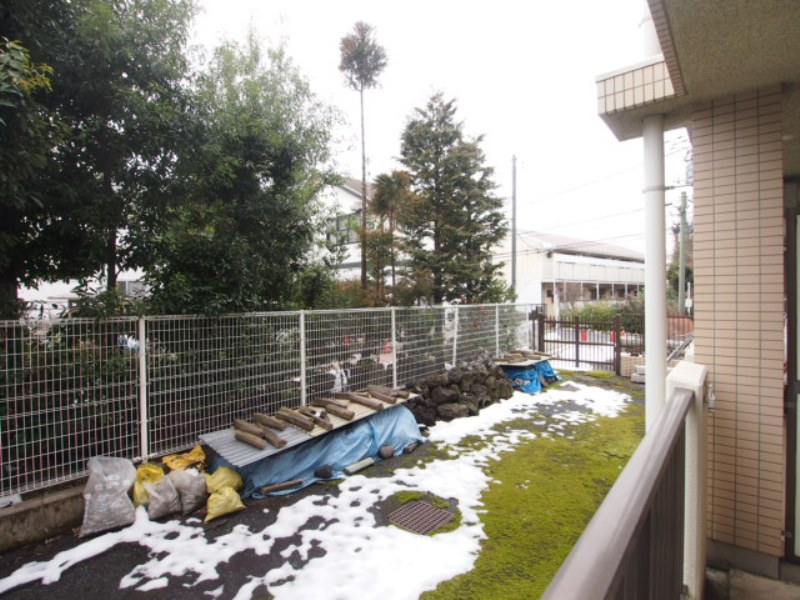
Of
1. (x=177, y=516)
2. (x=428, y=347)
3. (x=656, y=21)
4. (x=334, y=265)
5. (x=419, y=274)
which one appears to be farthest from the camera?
(x=419, y=274)

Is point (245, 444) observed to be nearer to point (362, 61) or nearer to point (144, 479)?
point (144, 479)

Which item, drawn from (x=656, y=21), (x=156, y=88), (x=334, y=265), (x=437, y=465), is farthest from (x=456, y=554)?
(x=334, y=265)

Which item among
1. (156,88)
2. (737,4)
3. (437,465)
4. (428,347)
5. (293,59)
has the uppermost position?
(293,59)

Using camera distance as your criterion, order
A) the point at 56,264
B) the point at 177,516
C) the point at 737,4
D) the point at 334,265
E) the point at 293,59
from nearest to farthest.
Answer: the point at 737,4
the point at 177,516
the point at 56,264
the point at 293,59
the point at 334,265

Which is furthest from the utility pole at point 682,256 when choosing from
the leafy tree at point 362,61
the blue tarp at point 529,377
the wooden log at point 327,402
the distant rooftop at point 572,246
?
the wooden log at point 327,402

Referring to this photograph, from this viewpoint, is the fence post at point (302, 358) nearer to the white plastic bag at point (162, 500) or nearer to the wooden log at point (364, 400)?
the wooden log at point (364, 400)

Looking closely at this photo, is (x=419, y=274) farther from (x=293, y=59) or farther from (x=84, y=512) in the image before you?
(x=84, y=512)

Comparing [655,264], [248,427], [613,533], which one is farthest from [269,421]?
[613,533]

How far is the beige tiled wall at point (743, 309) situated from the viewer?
207cm

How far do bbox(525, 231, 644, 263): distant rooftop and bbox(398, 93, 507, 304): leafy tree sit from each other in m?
12.2

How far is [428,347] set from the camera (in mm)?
6359

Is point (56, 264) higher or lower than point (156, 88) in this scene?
lower

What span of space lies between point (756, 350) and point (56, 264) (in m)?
5.04

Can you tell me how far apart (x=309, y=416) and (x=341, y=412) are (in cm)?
32
